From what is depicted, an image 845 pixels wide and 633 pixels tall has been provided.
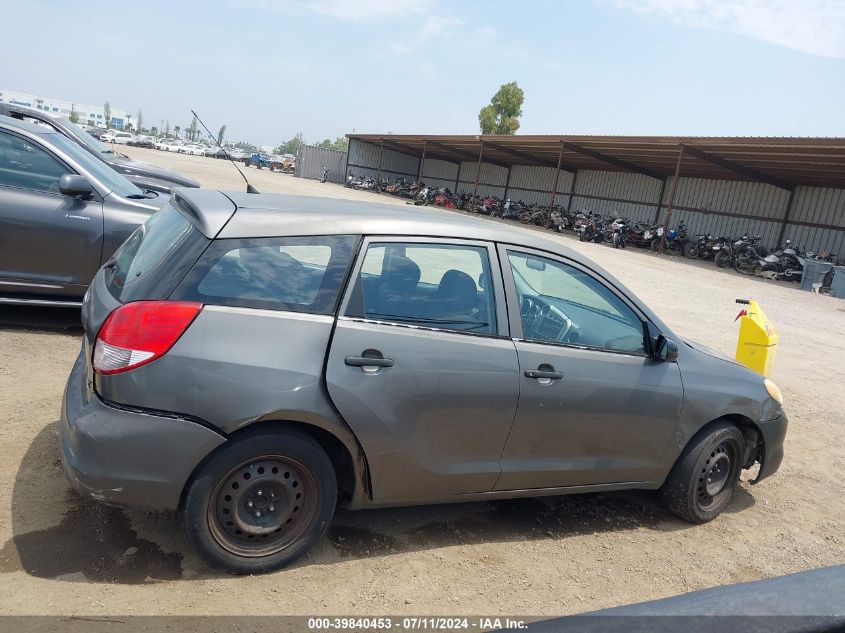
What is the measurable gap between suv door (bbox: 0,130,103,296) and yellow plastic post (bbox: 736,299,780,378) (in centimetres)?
559

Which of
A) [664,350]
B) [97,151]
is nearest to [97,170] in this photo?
[664,350]

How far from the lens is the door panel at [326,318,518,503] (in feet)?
9.41

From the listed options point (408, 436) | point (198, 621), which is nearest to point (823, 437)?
point (408, 436)

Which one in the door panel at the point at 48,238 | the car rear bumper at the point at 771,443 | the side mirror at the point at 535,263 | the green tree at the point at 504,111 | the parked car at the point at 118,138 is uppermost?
the green tree at the point at 504,111

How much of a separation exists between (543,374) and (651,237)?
2493 cm

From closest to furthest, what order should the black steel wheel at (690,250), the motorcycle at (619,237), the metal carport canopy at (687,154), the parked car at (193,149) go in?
the metal carport canopy at (687,154) → the black steel wheel at (690,250) → the motorcycle at (619,237) → the parked car at (193,149)

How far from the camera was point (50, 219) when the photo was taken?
17.9 feet

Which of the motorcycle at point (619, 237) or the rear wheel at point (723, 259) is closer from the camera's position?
the rear wheel at point (723, 259)

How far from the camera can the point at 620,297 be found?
145 inches

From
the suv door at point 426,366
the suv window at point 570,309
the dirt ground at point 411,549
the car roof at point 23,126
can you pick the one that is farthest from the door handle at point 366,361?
the car roof at point 23,126

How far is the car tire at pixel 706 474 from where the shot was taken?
3.85 meters

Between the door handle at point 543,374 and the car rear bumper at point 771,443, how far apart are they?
1.58 m

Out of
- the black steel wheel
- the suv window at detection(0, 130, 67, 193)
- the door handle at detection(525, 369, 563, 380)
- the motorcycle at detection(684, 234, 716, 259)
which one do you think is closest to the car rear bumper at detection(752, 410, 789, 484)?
the door handle at detection(525, 369, 563, 380)

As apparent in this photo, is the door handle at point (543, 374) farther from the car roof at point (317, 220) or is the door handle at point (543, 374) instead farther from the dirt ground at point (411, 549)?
the dirt ground at point (411, 549)
